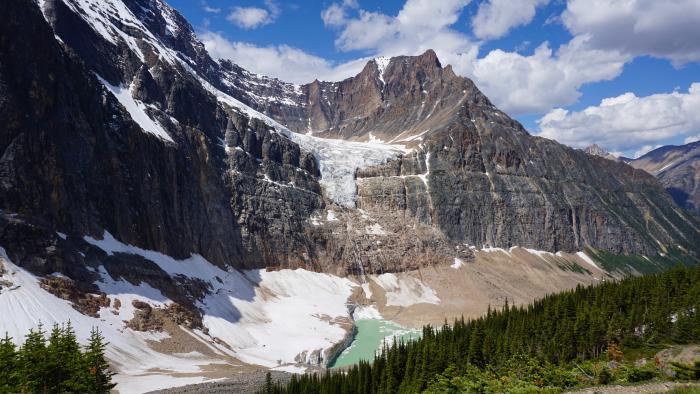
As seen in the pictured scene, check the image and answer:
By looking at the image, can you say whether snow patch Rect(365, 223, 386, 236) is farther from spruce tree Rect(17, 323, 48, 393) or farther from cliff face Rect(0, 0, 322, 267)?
spruce tree Rect(17, 323, 48, 393)

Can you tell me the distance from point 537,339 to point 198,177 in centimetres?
7786

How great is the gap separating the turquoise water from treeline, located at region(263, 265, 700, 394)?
831 inches

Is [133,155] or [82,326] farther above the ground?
[133,155]

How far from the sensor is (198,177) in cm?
11812

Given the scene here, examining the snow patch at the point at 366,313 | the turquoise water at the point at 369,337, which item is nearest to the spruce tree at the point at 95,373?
the turquoise water at the point at 369,337

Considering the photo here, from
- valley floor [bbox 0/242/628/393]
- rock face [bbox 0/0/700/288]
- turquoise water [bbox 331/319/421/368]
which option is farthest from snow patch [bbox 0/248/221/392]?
turquoise water [bbox 331/319/421/368]

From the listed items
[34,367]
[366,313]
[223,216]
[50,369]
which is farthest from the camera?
[223,216]

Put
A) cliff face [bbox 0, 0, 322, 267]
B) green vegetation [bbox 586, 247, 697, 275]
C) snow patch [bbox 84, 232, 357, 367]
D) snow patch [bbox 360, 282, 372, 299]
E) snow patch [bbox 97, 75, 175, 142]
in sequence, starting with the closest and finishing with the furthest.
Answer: cliff face [bbox 0, 0, 322, 267] < snow patch [bbox 84, 232, 357, 367] < snow patch [bbox 97, 75, 175, 142] < snow patch [bbox 360, 282, 372, 299] < green vegetation [bbox 586, 247, 697, 275]

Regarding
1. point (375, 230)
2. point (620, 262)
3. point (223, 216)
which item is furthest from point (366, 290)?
point (620, 262)

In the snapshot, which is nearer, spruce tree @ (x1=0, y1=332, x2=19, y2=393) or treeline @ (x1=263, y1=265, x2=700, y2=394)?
spruce tree @ (x1=0, y1=332, x2=19, y2=393)

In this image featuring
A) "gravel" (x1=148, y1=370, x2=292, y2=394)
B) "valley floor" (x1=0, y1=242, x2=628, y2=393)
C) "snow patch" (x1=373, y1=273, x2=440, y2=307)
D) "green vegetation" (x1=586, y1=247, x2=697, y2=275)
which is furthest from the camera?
"green vegetation" (x1=586, y1=247, x2=697, y2=275)

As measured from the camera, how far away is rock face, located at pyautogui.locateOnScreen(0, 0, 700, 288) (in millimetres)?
76250

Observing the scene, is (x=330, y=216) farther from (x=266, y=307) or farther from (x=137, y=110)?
(x=137, y=110)

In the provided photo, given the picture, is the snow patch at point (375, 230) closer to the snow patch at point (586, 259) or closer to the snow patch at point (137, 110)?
the snow patch at point (137, 110)
